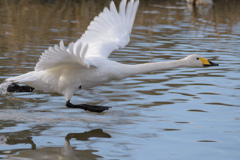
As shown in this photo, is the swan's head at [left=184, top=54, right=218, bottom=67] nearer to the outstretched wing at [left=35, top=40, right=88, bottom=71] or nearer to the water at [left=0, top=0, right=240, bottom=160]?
the water at [left=0, top=0, right=240, bottom=160]

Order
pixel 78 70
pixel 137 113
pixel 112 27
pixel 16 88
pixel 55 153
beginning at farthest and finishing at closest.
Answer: pixel 112 27
pixel 16 88
pixel 137 113
pixel 78 70
pixel 55 153

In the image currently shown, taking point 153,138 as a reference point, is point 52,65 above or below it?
above

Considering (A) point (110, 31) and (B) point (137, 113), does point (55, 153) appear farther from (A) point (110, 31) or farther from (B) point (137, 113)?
(A) point (110, 31)

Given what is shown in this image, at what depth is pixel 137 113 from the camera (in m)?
7.40

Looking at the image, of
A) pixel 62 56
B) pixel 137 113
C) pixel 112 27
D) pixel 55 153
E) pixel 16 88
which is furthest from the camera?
pixel 112 27

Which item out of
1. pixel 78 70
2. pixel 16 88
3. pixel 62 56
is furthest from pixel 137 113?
pixel 16 88

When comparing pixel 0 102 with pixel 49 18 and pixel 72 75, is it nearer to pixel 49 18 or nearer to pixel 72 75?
pixel 72 75

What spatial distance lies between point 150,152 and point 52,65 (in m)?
1.85

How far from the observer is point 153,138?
20.5 feet

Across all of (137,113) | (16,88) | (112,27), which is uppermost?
(112,27)

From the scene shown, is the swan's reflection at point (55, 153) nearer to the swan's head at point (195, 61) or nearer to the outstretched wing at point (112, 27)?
the swan's head at point (195, 61)

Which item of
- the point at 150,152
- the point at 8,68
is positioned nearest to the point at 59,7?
the point at 8,68

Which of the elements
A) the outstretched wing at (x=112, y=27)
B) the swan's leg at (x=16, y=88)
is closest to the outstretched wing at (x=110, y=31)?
the outstretched wing at (x=112, y=27)

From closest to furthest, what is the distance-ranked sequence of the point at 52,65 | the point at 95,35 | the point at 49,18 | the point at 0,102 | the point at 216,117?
the point at 52,65 < the point at 216,117 < the point at 0,102 < the point at 95,35 < the point at 49,18
